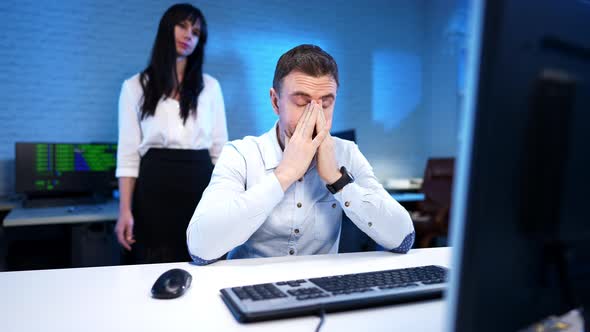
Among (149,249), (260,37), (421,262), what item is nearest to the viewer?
(421,262)

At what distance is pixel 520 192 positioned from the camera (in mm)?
414

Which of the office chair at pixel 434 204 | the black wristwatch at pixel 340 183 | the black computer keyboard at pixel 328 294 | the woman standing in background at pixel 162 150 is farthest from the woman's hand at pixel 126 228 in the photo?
the office chair at pixel 434 204

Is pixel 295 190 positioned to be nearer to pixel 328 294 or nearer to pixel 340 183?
pixel 340 183

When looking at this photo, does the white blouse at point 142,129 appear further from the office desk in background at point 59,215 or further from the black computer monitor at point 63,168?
the black computer monitor at point 63,168

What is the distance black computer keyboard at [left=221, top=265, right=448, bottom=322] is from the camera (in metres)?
0.71

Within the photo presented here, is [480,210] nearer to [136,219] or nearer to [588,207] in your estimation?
[588,207]

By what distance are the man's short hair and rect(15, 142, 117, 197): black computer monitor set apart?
2.04 meters

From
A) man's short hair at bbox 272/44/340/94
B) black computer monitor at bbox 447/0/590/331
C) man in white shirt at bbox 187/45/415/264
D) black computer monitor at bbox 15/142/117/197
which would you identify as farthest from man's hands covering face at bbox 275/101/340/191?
black computer monitor at bbox 15/142/117/197

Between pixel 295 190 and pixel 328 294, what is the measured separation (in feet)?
1.98

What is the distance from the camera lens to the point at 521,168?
0.41 meters

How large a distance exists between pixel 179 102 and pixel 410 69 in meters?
3.32

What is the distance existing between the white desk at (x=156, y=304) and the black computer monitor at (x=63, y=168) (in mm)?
2117

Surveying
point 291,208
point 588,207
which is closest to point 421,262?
point 291,208

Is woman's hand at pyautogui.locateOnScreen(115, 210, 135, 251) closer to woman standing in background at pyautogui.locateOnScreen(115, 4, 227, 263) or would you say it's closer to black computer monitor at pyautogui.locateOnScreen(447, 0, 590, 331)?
woman standing in background at pyautogui.locateOnScreen(115, 4, 227, 263)
